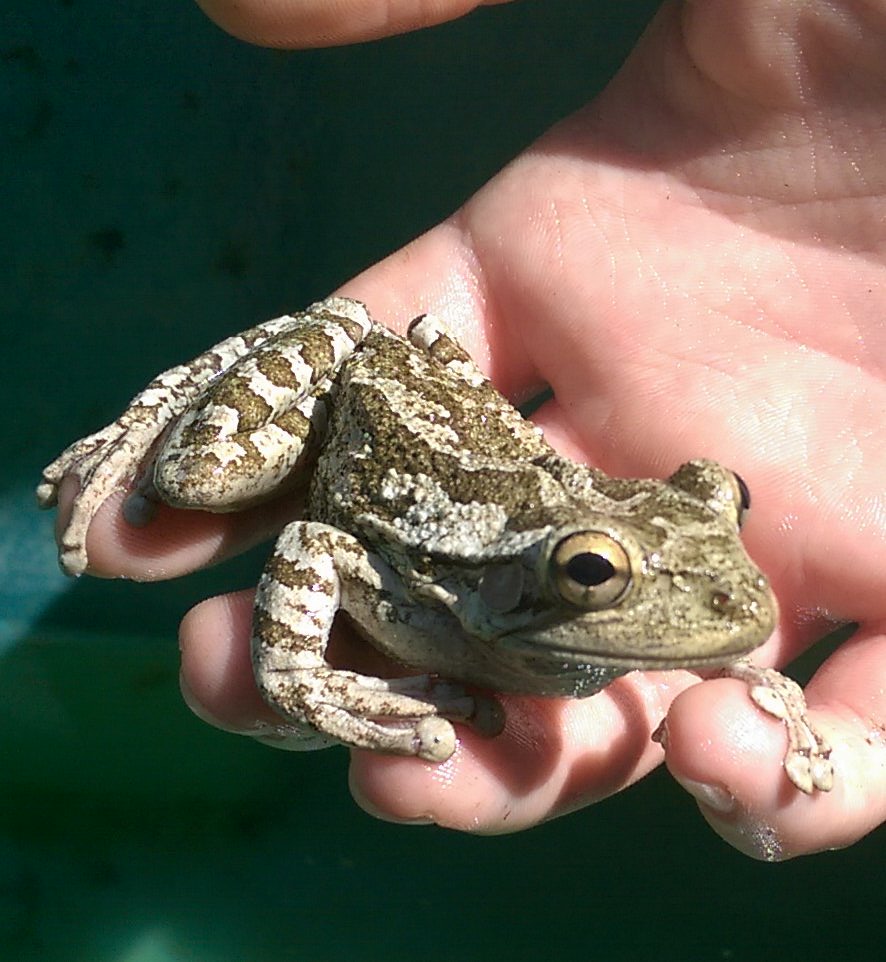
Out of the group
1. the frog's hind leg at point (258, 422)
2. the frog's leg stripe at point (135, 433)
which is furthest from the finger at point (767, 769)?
the frog's leg stripe at point (135, 433)

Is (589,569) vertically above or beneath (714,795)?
above

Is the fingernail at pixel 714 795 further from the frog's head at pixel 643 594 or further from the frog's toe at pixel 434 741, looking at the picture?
the frog's toe at pixel 434 741

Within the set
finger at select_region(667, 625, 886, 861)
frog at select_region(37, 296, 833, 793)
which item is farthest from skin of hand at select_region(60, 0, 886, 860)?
frog at select_region(37, 296, 833, 793)

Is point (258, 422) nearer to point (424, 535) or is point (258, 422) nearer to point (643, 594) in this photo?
point (424, 535)

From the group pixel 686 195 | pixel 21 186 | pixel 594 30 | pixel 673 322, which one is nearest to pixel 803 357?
pixel 673 322

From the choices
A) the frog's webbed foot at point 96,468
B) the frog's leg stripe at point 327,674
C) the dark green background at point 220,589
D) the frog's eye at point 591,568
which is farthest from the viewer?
the dark green background at point 220,589

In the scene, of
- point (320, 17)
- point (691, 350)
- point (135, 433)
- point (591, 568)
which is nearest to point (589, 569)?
point (591, 568)
